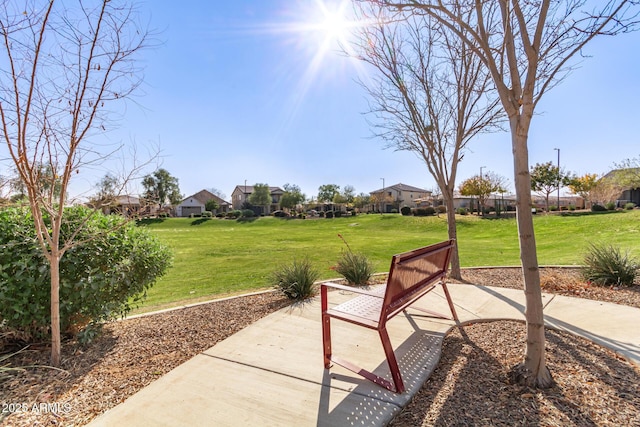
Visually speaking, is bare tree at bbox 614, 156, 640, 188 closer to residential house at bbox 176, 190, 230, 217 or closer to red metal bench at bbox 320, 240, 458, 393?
red metal bench at bbox 320, 240, 458, 393

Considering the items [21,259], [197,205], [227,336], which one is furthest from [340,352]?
[197,205]

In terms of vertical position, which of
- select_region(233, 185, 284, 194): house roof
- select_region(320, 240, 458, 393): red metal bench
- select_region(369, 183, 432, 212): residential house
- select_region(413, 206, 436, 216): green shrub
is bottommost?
select_region(320, 240, 458, 393): red metal bench

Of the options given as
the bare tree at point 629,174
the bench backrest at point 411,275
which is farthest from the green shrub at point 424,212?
the bench backrest at point 411,275

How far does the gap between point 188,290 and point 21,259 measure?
165 inches

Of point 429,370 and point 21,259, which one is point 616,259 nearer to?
point 429,370

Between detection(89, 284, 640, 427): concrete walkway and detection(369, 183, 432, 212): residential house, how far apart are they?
59.2 metres

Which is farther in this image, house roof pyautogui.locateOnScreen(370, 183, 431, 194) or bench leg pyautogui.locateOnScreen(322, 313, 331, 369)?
house roof pyautogui.locateOnScreen(370, 183, 431, 194)

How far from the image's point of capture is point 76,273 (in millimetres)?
3264

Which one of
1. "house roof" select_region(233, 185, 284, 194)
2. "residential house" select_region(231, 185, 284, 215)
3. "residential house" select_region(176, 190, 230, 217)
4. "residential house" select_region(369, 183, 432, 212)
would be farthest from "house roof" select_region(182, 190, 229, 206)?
"residential house" select_region(369, 183, 432, 212)

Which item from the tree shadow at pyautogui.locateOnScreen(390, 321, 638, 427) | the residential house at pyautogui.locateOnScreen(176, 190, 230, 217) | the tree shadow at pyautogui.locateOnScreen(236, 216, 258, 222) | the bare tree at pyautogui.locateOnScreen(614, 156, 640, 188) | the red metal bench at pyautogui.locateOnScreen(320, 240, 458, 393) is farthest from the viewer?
the residential house at pyautogui.locateOnScreen(176, 190, 230, 217)

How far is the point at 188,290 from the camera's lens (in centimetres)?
700

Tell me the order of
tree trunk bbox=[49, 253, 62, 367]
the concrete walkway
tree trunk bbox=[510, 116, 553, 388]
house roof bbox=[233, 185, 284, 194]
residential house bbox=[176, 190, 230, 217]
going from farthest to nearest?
house roof bbox=[233, 185, 284, 194], residential house bbox=[176, 190, 230, 217], tree trunk bbox=[49, 253, 62, 367], tree trunk bbox=[510, 116, 553, 388], the concrete walkway

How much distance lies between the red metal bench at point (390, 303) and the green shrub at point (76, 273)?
235cm

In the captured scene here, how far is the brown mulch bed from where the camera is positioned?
2.20 metres
